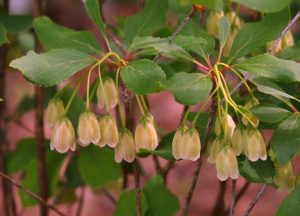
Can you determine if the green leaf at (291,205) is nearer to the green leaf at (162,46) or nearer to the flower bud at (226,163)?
the flower bud at (226,163)

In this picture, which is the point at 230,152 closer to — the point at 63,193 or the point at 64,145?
the point at 64,145

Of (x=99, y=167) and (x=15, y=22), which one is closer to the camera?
(x=15, y=22)

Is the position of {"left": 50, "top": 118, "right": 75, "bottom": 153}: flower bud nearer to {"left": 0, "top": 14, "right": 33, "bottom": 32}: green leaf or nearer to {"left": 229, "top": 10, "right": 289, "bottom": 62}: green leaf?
{"left": 229, "top": 10, "right": 289, "bottom": 62}: green leaf

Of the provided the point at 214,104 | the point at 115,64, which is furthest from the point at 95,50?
the point at 214,104

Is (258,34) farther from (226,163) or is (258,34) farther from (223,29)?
(226,163)

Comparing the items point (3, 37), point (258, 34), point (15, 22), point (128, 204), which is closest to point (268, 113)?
point (258, 34)

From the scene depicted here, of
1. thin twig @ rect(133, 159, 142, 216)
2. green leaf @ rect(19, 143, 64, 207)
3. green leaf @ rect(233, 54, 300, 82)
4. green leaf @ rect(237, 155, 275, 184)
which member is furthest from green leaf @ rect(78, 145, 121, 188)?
green leaf @ rect(233, 54, 300, 82)

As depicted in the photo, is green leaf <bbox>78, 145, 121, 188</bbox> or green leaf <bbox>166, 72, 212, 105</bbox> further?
green leaf <bbox>78, 145, 121, 188</bbox>
